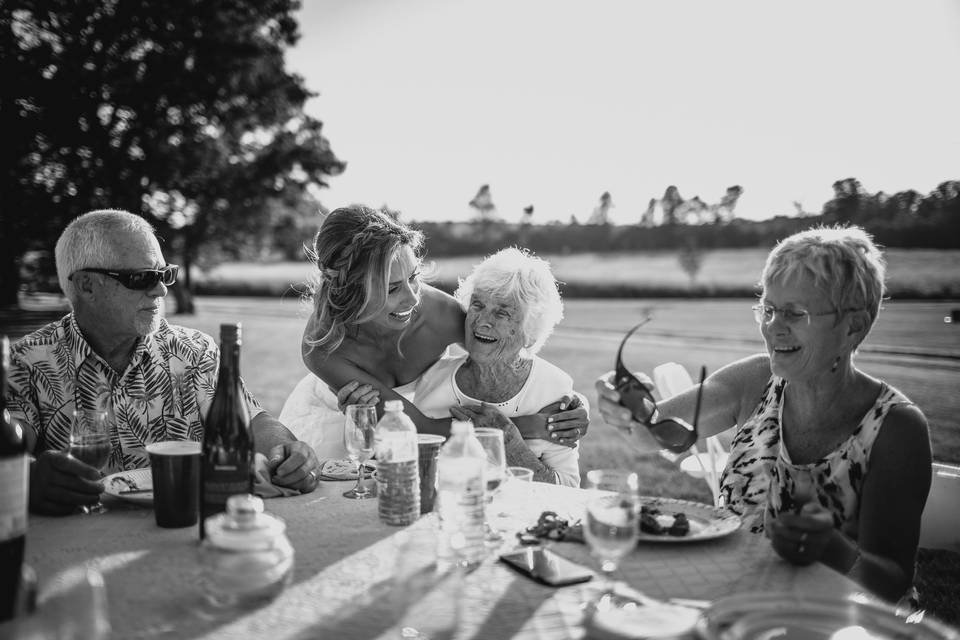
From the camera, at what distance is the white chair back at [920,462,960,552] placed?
2.99 metres

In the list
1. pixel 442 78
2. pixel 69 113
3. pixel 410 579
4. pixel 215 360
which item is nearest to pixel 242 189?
pixel 69 113

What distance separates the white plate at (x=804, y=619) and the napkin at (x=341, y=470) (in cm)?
144

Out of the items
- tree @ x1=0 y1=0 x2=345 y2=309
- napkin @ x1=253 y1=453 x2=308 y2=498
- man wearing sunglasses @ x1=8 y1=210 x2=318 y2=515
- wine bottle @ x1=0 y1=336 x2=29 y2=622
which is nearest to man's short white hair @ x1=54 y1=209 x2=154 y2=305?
man wearing sunglasses @ x1=8 y1=210 x2=318 y2=515

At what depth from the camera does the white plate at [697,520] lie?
208 centimetres

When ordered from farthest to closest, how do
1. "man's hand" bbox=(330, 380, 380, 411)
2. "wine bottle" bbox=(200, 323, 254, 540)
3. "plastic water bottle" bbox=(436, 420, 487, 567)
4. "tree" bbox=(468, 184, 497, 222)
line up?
"tree" bbox=(468, 184, 497, 222), "man's hand" bbox=(330, 380, 380, 411), "wine bottle" bbox=(200, 323, 254, 540), "plastic water bottle" bbox=(436, 420, 487, 567)

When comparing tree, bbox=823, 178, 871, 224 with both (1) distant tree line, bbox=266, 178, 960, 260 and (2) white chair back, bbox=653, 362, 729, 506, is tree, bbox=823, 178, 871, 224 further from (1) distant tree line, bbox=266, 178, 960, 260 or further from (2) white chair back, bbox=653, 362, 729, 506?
(2) white chair back, bbox=653, 362, 729, 506

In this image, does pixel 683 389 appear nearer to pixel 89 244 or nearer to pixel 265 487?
pixel 265 487

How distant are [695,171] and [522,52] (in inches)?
167

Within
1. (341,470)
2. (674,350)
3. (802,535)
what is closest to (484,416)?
(341,470)

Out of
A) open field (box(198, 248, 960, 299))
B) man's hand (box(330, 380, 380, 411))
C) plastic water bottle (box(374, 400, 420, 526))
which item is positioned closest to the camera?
plastic water bottle (box(374, 400, 420, 526))

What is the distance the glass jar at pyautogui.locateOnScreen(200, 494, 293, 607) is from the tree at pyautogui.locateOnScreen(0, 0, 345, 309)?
2422 centimetres

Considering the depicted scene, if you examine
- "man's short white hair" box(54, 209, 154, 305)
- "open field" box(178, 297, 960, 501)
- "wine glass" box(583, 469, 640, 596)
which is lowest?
"open field" box(178, 297, 960, 501)

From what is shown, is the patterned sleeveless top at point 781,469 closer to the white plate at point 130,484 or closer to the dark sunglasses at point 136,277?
the white plate at point 130,484

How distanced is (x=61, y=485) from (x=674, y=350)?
55.4ft
